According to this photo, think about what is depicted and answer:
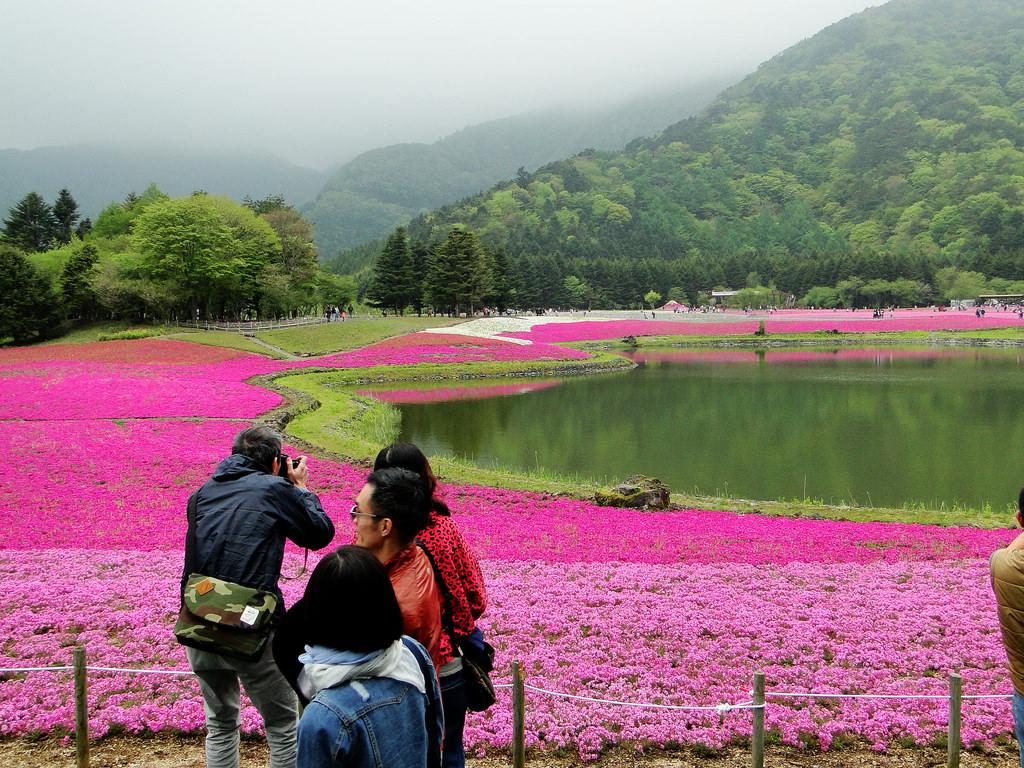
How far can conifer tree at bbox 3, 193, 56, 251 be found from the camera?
231ft

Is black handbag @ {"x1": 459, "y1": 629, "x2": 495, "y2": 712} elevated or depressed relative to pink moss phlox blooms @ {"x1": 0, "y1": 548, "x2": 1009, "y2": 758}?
elevated

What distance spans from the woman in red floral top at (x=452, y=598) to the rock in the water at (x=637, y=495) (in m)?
10.6

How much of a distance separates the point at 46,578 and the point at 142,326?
4997cm

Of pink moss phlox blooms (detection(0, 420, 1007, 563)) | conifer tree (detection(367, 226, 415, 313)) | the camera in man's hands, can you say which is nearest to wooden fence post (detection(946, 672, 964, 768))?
the camera in man's hands

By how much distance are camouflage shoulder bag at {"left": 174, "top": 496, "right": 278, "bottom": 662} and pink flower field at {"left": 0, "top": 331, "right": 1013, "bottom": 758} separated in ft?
7.95

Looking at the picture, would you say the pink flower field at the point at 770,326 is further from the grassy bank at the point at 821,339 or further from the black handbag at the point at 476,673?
the black handbag at the point at 476,673

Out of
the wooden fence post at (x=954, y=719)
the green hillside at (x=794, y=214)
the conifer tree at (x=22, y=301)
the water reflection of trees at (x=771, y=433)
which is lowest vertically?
the water reflection of trees at (x=771, y=433)

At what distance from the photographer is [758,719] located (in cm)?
448

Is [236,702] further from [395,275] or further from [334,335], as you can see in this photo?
[395,275]

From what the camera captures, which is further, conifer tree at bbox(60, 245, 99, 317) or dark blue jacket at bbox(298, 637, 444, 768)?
conifer tree at bbox(60, 245, 99, 317)

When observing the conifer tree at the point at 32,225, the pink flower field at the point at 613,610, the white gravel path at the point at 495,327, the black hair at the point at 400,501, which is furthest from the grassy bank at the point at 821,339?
the conifer tree at the point at 32,225

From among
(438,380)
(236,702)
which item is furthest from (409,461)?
(438,380)

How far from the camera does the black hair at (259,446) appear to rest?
3.84 metres

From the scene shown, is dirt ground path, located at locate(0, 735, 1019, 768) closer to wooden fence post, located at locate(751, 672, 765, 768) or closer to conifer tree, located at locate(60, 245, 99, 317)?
wooden fence post, located at locate(751, 672, 765, 768)
